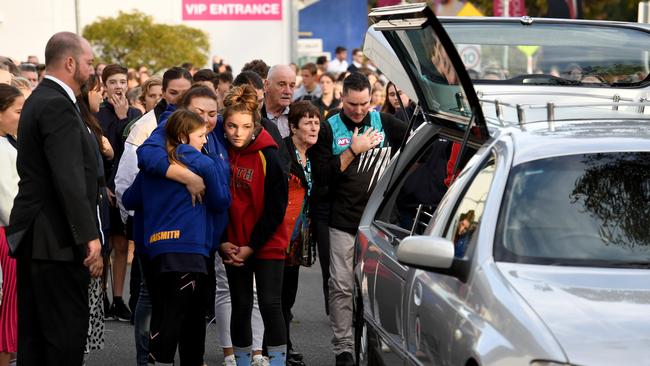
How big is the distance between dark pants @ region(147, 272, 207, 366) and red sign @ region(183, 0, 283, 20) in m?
27.2

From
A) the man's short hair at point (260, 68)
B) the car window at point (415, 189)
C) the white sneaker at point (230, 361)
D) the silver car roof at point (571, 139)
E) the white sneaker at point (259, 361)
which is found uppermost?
the silver car roof at point (571, 139)

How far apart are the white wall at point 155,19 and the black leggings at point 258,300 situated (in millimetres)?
25026

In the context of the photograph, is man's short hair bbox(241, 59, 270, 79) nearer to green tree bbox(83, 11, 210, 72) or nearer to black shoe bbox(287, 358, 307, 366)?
black shoe bbox(287, 358, 307, 366)

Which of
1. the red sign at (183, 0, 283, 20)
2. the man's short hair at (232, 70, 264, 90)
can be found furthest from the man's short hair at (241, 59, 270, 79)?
the red sign at (183, 0, 283, 20)

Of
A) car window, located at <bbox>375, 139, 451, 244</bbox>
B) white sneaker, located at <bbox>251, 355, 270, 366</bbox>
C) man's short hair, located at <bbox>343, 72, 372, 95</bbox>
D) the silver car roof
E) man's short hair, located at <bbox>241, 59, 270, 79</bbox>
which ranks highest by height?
the silver car roof

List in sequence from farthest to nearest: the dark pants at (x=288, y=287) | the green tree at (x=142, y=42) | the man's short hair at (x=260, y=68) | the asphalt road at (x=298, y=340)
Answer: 1. the green tree at (x=142, y=42)
2. the man's short hair at (x=260, y=68)
3. the asphalt road at (x=298, y=340)
4. the dark pants at (x=288, y=287)

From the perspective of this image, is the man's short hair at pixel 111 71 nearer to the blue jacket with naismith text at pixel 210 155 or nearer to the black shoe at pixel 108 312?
the black shoe at pixel 108 312

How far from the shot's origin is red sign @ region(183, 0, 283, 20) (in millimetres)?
34969

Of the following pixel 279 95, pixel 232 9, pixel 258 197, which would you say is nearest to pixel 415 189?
pixel 258 197

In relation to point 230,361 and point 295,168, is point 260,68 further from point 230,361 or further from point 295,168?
A: point 230,361

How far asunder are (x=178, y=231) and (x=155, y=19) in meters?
29.4

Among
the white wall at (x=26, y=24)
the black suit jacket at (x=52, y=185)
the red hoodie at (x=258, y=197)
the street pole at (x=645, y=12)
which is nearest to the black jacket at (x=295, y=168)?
the red hoodie at (x=258, y=197)

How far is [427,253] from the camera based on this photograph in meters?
5.34

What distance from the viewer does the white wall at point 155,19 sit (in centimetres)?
3262
